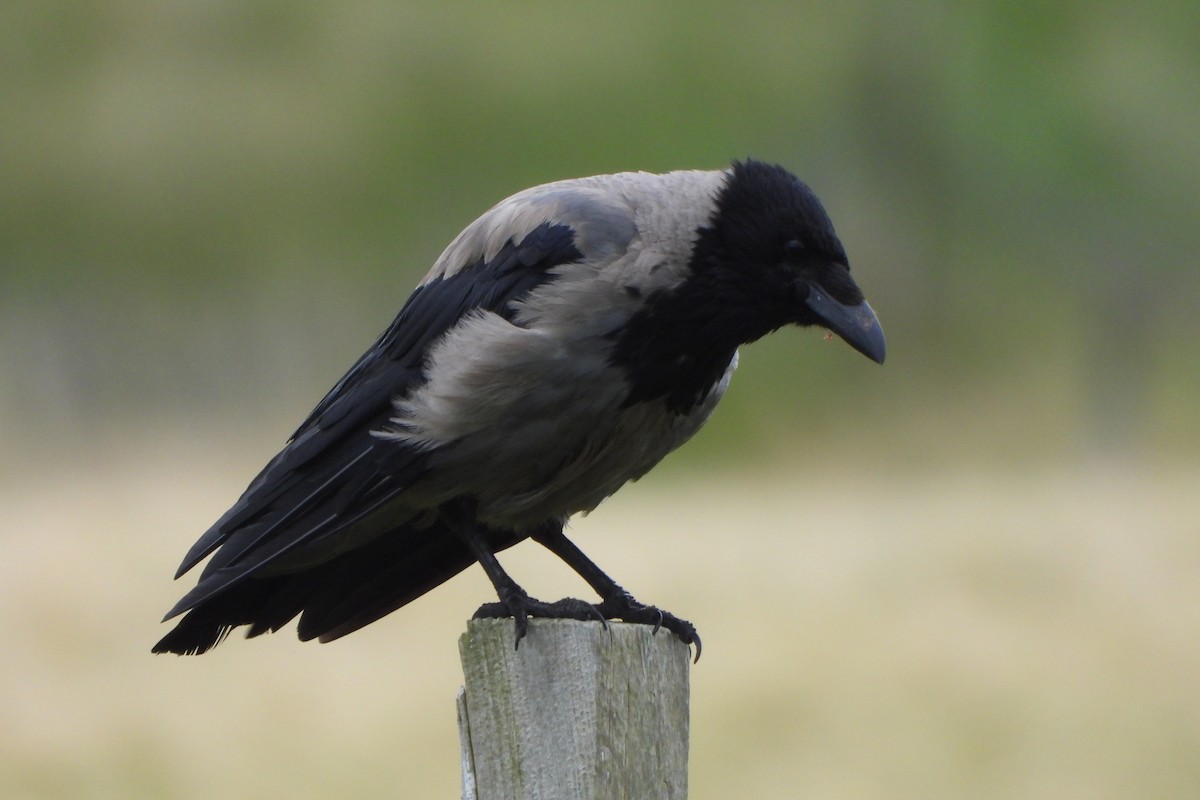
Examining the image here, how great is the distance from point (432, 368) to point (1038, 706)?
22.4 ft

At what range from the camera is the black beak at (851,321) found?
3855 mm

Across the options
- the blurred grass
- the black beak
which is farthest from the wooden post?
the blurred grass

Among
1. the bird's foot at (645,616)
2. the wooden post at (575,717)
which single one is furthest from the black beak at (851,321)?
the wooden post at (575,717)

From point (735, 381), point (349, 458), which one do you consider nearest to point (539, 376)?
point (349, 458)

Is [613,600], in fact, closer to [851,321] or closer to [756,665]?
[851,321]

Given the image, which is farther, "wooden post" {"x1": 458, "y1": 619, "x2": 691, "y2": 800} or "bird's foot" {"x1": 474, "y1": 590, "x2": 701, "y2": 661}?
"bird's foot" {"x1": 474, "y1": 590, "x2": 701, "y2": 661}

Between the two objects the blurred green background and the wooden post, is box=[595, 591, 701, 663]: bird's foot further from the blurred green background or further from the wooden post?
the blurred green background

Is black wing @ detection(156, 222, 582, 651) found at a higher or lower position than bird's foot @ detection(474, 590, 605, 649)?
higher

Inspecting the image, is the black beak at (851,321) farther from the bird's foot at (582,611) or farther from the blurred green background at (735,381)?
the blurred green background at (735,381)

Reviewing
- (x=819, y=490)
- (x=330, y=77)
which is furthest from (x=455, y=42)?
(x=819, y=490)

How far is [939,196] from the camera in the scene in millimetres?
27406

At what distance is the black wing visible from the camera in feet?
12.7

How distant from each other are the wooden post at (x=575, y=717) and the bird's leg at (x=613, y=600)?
2.09ft

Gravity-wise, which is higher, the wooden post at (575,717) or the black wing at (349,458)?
the black wing at (349,458)
